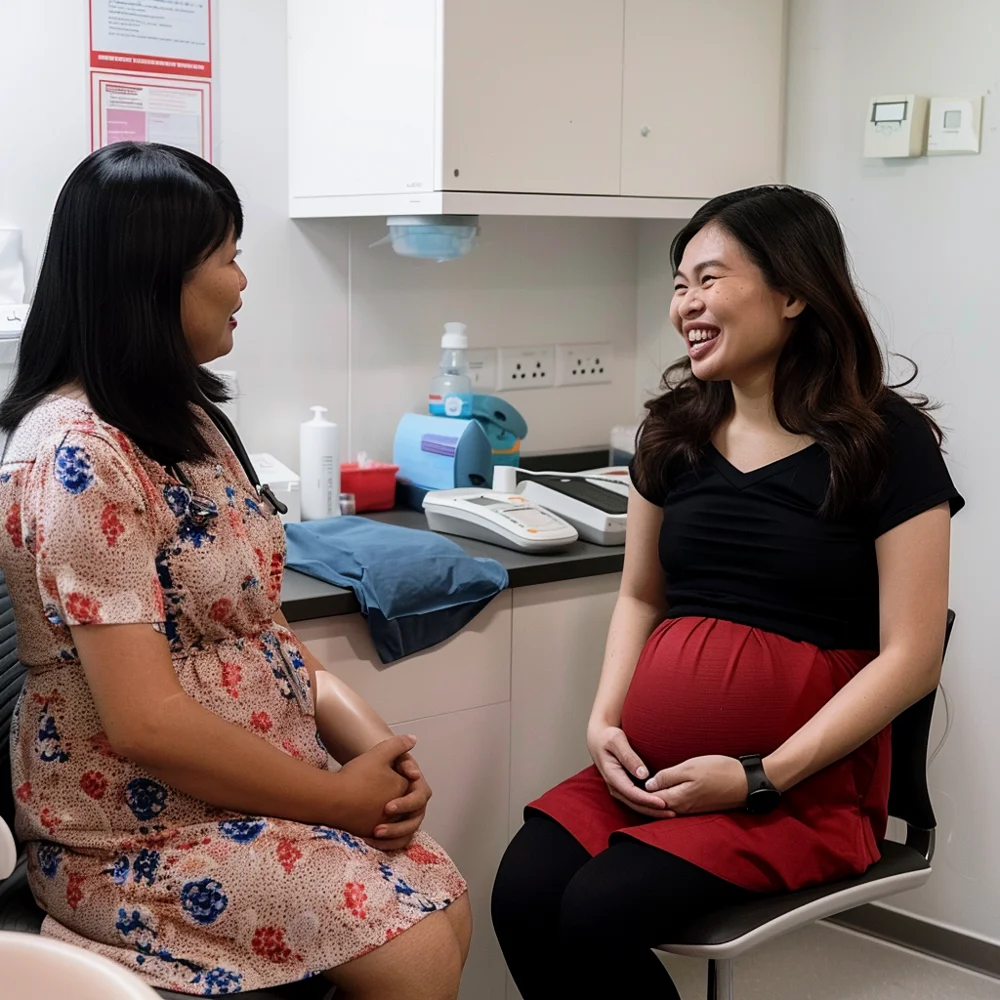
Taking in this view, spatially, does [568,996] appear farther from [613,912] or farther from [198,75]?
[198,75]

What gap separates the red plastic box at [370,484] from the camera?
7.75 feet

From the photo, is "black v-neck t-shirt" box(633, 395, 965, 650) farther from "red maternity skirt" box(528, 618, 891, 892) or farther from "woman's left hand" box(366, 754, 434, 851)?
"woman's left hand" box(366, 754, 434, 851)

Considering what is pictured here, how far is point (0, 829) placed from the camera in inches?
44.9

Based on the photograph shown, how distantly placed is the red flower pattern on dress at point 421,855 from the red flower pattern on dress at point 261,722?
0.75ft

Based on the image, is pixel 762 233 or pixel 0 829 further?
pixel 762 233

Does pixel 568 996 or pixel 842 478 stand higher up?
pixel 842 478

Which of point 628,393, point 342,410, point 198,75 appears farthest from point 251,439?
point 628,393

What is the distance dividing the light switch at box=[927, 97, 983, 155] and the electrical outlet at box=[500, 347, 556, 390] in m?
0.85

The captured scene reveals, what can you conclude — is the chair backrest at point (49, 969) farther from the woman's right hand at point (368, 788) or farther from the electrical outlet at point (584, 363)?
the electrical outlet at point (584, 363)

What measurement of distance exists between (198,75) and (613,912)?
5.01 feet

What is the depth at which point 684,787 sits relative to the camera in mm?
1604

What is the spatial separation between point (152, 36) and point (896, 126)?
1297 mm

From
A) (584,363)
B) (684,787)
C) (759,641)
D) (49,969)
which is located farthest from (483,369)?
(49,969)

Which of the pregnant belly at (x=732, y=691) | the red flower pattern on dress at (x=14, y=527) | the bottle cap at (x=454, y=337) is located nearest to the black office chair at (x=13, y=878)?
the red flower pattern on dress at (x=14, y=527)
